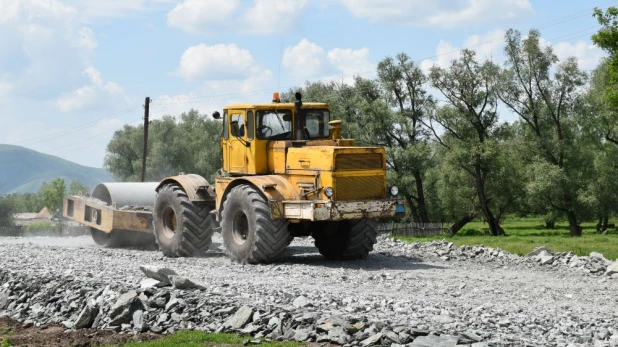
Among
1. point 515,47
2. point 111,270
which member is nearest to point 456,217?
point 515,47

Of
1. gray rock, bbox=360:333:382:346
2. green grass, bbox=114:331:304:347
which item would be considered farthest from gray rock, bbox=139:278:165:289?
gray rock, bbox=360:333:382:346

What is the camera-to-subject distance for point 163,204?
67.6ft

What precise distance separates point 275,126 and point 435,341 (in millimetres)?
10018

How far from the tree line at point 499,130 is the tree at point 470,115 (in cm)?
7

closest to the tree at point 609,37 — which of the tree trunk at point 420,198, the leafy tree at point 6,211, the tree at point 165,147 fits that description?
the tree trunk at point 420,198

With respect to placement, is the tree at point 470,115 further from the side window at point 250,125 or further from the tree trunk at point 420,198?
the side window at point 250,125

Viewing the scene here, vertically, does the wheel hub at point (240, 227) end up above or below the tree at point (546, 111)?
below

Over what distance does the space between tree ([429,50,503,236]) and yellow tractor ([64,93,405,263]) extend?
3423cm

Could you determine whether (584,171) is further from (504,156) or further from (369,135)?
(369,135)

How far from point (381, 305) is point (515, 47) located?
42.5 meters

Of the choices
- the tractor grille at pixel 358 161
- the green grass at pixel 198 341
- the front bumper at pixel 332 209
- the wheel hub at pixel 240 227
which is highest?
the tractor grille at pixel 358 161

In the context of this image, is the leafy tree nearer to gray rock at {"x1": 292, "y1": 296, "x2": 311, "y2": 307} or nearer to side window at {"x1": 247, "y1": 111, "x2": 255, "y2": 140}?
side window at {"x1": 247, "y1": 111, "x2": 255, "y2": 140}

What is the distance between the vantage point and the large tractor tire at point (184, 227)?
772 inches

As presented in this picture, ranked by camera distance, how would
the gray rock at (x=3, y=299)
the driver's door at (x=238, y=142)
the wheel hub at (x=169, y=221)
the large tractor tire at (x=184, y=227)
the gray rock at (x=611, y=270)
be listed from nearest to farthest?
the gray rock at (x=3, y=299) < the gray rock at (x=611, y=270) < the driver's door at (x=238, y=142) < the large tractor tire at (x=184, y=227) < the wheel hub at (x=169, y=221)
